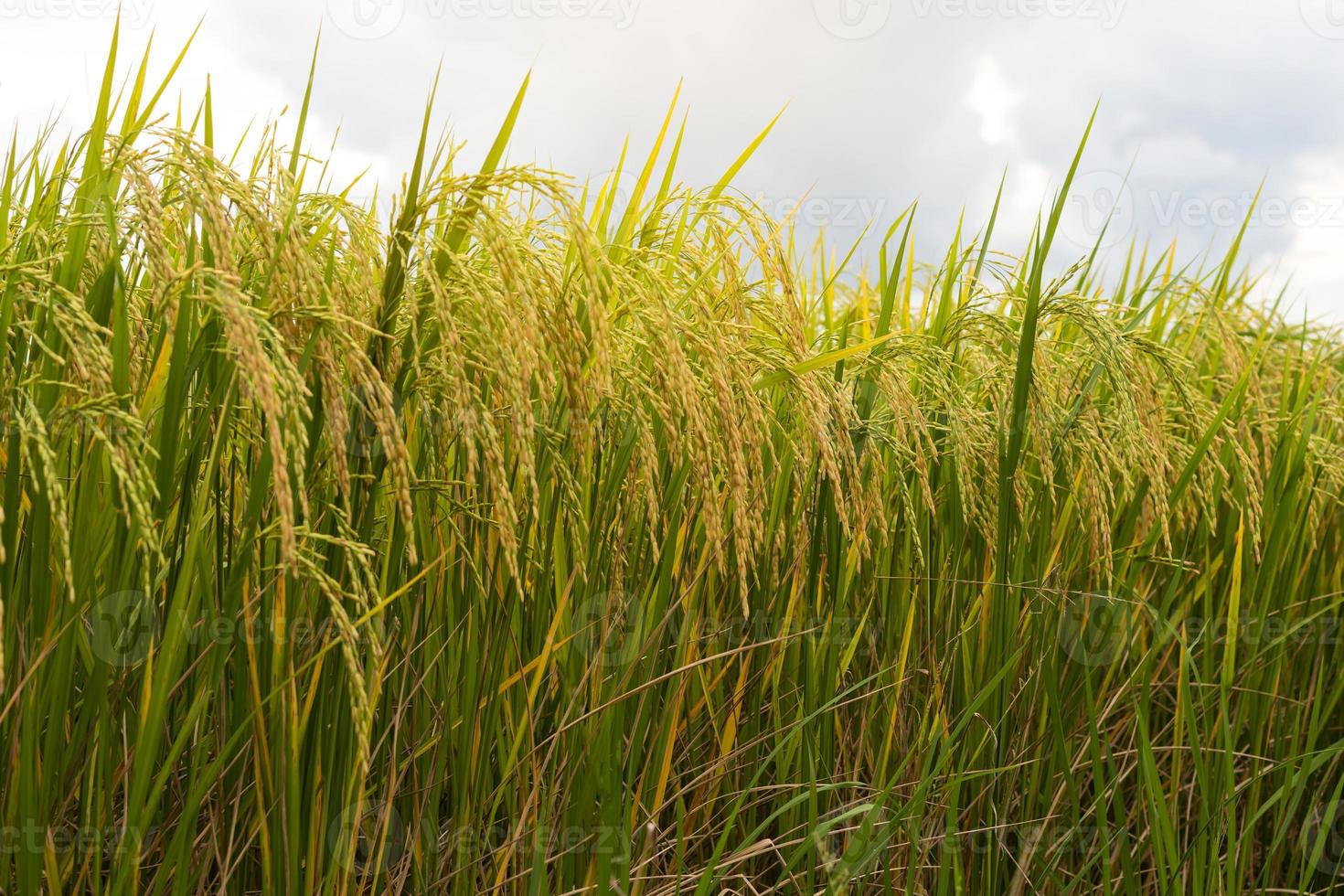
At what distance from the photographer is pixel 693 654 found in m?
2.04

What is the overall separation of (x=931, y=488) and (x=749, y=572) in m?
0.56

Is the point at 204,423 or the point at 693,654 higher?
the point at 204,423

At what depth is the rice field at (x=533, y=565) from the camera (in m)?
1.30

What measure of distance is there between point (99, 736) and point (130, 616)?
6.6 inches

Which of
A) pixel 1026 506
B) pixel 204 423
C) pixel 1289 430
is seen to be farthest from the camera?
pixel 1289 430

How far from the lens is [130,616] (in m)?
1.40

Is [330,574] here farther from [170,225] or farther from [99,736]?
[170,225]

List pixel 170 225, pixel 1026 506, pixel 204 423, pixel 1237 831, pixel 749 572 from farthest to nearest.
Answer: pixel 1237 831 < pixel 1026 506 < pixel 749 572 < pixel 170 225 < pixel 204 423

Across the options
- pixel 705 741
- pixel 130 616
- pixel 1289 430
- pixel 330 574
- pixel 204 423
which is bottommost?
pixel 705 741

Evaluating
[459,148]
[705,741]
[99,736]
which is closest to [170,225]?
[459,148]

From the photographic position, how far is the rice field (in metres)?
1.30

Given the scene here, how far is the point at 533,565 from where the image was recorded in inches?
72.8

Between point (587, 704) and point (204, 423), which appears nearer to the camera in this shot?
point (204, 423)

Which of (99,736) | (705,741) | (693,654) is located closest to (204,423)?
(99,736)
